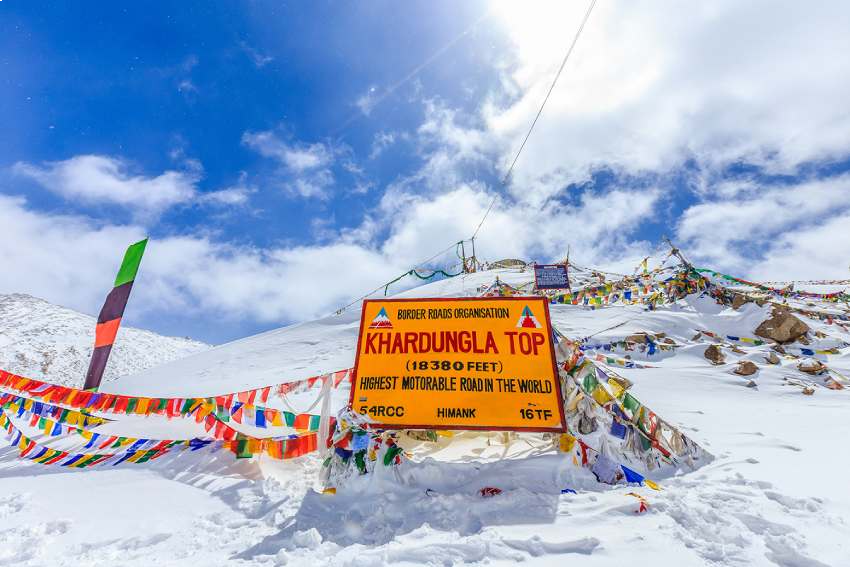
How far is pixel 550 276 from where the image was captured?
2484cm

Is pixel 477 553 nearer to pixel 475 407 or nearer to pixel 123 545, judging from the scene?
pixel 475 407

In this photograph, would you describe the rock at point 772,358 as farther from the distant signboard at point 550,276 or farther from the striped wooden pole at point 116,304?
the striped wooden pole at point 116,304

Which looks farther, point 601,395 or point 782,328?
point 782,328

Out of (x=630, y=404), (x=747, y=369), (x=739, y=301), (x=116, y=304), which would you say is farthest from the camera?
(x=739, y=301)

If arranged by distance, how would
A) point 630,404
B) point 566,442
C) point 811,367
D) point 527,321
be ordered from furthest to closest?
point 811,367, point 527,321, point 630,404, point 566,442

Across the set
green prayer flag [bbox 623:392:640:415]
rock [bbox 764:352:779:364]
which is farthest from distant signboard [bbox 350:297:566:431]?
rock [bbox 764:352:779:364]

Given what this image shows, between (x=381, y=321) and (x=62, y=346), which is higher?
(x=62, y=346)

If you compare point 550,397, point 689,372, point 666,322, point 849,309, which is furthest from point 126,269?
point 849,309

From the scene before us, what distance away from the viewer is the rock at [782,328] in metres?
12.6

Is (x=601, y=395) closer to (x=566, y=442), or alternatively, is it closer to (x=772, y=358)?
(x=566, y=442)

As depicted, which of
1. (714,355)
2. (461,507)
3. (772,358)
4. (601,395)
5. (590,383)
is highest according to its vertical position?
(714,355)

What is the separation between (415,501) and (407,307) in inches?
119

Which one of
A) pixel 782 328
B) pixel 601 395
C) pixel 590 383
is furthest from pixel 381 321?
pixel 782 328

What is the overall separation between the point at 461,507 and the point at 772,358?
11.5 m
